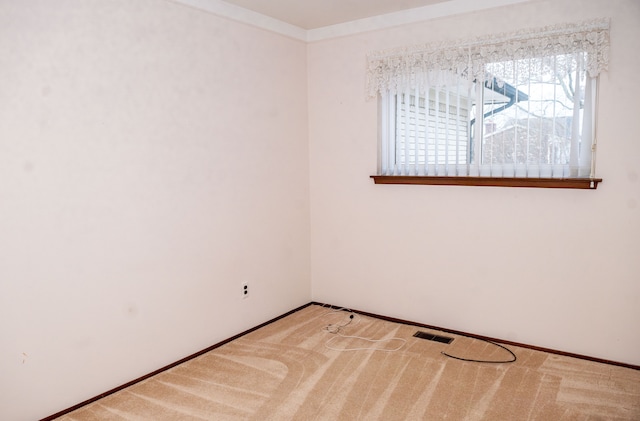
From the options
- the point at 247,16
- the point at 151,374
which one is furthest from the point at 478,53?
the point at 151,374

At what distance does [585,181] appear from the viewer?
9.34 feet

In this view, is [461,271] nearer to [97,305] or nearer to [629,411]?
[629,411]

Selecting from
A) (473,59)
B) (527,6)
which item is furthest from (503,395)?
(527,6)

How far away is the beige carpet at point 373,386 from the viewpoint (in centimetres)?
243

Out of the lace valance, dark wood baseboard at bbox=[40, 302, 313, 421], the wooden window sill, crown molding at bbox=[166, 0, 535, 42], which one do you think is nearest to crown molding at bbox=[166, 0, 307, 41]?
crown molding at bbox=[166, 0, 535, 42]

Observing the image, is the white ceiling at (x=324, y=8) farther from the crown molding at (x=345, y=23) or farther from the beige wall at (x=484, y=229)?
the beige wall at (x=484, y=229)

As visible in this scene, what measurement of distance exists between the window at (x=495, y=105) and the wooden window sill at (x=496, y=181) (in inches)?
2.1

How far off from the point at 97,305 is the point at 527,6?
3.16 meters

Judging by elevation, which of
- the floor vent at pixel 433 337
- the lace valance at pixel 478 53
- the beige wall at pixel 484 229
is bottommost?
the floor vent at pixel 433 337

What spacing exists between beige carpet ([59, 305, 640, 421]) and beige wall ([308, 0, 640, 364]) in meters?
0.27

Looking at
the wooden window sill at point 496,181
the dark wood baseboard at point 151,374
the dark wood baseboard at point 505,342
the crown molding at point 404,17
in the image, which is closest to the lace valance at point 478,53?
the crown molding at point 404,17

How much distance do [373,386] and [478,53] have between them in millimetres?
2278

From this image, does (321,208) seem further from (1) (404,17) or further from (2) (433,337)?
(1) (404,17)

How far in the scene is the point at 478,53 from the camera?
319 cm
